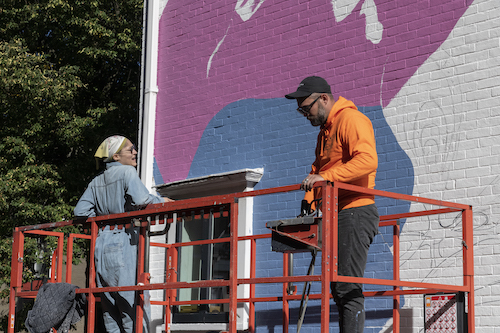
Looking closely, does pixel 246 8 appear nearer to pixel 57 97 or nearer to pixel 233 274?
pixel 233 274

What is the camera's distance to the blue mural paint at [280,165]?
7.32 meters

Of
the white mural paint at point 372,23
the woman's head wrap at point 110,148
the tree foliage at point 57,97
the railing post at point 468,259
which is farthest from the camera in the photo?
the tree foliage at point 57,97

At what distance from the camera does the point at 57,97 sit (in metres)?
14.5

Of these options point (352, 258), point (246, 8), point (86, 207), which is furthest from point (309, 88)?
point (246, 8)

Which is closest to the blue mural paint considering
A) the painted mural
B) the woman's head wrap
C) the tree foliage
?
the painted mural

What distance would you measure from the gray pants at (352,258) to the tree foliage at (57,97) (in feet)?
32.2

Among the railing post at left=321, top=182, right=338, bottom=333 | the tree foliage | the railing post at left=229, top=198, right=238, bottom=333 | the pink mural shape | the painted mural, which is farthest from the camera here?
the tree foliage

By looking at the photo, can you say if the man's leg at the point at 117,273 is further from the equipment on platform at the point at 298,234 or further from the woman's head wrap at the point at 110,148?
the equipment on platform at the point at 298,234

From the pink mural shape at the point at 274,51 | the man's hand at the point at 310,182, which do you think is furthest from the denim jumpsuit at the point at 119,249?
the pink mural shape at the point at 274,51

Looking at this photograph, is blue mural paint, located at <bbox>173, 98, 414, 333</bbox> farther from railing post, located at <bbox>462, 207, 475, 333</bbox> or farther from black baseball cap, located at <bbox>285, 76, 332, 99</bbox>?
black baseball cap, located at <bbox>285, 76, 332, 99</bbox>

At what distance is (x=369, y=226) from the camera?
4613mm

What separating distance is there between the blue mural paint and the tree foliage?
18.9ft

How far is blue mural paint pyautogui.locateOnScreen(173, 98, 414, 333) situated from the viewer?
288 inches

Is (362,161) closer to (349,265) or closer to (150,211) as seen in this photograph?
(349,265)
